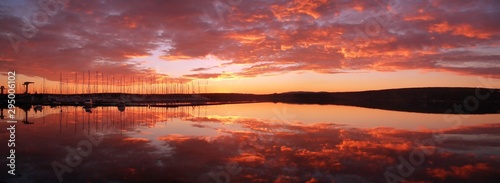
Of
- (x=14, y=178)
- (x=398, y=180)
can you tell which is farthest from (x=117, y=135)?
(x=398, y=180)

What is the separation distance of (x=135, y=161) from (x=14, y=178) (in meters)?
5.45

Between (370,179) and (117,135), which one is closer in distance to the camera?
(370,179)

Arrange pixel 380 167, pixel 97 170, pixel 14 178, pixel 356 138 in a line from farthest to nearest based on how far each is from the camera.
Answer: pixel 356 138
pixel 380 167
pixel 97 170
pixel 14 178

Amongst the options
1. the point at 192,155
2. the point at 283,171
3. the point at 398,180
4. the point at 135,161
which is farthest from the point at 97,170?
the point at 398,180

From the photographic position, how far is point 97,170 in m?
15.8

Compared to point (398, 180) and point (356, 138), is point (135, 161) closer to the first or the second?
point (398, 180)

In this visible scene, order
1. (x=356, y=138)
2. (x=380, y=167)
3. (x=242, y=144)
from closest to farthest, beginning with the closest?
(x=380, y=167) < (x=242, y=144) < (x=356, y=138)

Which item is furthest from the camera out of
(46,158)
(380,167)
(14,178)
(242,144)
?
(242,144)

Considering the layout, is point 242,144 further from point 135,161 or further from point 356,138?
point 356,138

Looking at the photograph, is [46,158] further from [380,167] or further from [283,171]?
[380,167]

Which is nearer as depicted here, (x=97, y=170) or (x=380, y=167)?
(x=97, y=170)

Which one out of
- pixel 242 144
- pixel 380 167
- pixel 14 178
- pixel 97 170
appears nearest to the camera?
pixel 14 178

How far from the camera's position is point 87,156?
19.0 meters

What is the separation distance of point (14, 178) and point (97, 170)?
3315 mm
